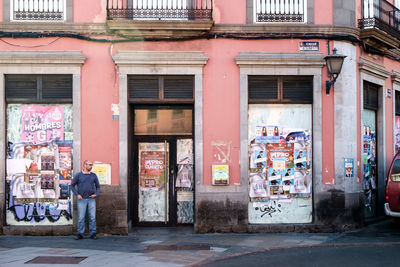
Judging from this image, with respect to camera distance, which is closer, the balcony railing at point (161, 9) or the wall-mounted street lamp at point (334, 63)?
the wall-mounted street lamp at point (334, 63)

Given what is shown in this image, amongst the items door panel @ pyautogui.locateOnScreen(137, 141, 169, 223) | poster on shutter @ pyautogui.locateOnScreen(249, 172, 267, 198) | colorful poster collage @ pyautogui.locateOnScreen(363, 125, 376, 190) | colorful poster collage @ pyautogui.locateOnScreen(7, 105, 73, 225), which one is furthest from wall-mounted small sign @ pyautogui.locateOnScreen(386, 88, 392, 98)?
colorful poster collage @ pyautogui.locateOnScreen(7, 105, 73, 225)

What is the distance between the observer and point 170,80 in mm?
12867

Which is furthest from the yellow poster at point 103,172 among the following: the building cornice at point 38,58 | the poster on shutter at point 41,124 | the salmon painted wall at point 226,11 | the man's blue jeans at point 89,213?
the salmon painted wall at point 226,11

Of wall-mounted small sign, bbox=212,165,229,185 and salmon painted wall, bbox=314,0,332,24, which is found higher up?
salmon painted wall, bbox=314,0,332,24

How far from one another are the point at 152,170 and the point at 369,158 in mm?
5866

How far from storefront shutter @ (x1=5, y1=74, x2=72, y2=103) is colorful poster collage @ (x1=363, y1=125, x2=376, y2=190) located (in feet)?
25.3

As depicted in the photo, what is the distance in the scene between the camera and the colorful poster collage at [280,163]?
508 inches

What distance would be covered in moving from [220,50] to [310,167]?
3.55 meters

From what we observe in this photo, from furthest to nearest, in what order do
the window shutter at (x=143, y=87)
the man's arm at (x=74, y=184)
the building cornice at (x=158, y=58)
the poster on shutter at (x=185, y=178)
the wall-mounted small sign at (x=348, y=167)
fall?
the poster on shutter at (x=185, y=178) < the wall-mounted small sign at (x=348, y=167) < the window shutter at (x=143, y=87) < the building cornice at (x=158, y=58) < the man's arm at (x=74, y=184)

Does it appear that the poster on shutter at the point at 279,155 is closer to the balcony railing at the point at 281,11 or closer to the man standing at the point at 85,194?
the balcony railing at the point at 281,11

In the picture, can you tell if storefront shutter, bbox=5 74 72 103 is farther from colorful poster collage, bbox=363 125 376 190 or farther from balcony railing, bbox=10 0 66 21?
colorful poster collage, bbox=363 125 376 190

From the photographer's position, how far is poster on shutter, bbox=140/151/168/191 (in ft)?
43.9

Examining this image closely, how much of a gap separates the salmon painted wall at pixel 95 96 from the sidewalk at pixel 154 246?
1.79m

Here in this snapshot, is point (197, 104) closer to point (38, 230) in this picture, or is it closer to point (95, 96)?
point (95, 96)
